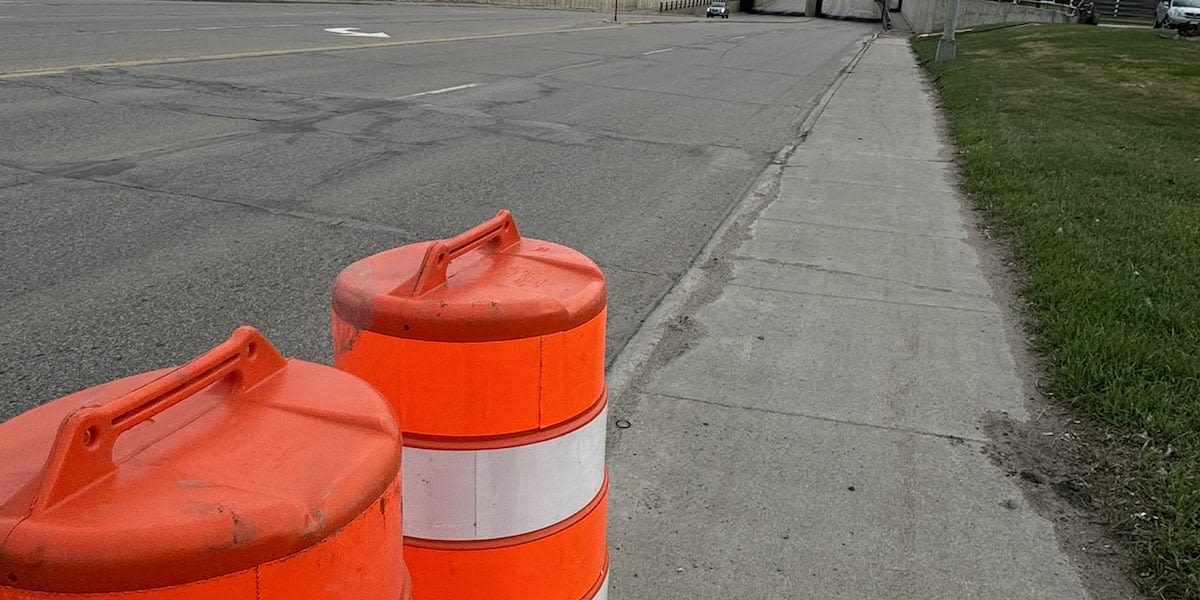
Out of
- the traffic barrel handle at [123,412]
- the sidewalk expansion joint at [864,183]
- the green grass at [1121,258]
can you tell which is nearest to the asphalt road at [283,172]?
the sidewalk expansion joint at [864,183]

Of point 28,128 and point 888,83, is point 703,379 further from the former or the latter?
point 888,83

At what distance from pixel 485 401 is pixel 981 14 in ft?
171

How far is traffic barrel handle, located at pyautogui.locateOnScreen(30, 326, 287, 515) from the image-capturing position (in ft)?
4.07

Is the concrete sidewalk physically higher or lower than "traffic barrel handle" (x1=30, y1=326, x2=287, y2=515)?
lower

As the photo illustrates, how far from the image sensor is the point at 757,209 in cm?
827

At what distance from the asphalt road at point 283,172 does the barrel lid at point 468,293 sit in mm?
2423

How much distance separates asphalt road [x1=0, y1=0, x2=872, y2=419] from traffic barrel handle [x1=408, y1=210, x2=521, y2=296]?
94.0 inches

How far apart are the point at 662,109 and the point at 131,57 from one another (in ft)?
24.2

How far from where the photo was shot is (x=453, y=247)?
214cm

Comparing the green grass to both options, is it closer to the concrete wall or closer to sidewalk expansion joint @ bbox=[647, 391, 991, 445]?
sidewalk expansion joint @ bbox=[647, 391, 991, 445]

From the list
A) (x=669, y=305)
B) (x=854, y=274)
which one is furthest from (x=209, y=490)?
(x=854, y=274)

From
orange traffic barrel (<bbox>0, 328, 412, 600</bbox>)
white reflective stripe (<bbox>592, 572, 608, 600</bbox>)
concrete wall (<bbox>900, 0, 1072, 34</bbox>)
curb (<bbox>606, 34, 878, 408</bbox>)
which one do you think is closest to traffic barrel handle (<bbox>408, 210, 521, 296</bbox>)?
orange traffic barrel (<bbox>0, 328, 412, 600</bbox>)

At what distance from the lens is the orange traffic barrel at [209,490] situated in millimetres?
1180

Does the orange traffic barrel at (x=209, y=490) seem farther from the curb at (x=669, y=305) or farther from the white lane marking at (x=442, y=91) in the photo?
the white lane marking at (x=442, y=91)
